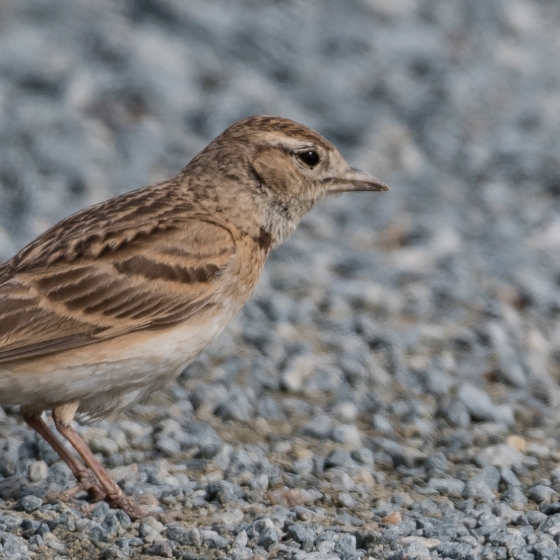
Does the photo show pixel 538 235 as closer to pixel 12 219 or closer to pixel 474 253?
pixel 474 253

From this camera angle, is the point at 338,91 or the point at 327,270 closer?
the point at 327,270

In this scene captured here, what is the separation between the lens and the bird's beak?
657 centimetres

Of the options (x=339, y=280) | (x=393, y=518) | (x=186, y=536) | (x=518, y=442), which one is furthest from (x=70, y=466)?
(x=339, y=280)

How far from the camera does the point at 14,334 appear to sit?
17.6ft

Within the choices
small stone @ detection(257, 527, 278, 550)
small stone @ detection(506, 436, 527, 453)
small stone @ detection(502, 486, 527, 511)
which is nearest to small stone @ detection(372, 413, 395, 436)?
small stone @ detection(506, 436, 527, 453)

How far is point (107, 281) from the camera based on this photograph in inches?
223

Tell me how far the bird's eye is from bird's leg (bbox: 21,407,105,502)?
197 cm

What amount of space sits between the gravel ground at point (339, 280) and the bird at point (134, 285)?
478 millimetres

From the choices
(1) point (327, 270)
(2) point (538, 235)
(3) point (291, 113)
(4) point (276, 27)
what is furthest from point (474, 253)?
(4) point (276, 27)

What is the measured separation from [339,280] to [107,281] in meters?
3.53

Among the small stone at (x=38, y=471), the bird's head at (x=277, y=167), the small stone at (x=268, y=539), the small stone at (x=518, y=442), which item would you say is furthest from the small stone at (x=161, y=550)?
the small stone at (x=518, y=442)

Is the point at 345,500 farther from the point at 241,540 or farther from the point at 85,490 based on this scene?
the point at 85,490

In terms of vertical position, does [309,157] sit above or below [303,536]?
above

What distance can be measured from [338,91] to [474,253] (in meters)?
3.28
